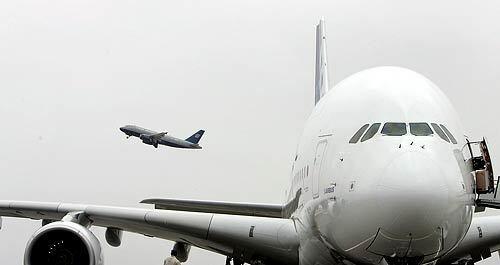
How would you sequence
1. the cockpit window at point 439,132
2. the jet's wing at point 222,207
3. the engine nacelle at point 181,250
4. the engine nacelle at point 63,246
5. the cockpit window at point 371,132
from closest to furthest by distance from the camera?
the cockpit window at point 439,132 → the cockpit window at point 371,132 → the engine nacelle at point 63,246 → the engine nacelle at point 181,250 → the jet's wing at point 222,207

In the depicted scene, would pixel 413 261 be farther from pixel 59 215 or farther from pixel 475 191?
pixel 59 215

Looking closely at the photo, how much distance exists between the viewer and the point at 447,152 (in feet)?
27.2

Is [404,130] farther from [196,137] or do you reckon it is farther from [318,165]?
[196,137]

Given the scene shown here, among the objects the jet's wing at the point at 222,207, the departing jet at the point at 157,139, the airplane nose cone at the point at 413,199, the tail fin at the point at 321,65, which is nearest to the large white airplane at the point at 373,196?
the airplane nose cone at the point at 413,199

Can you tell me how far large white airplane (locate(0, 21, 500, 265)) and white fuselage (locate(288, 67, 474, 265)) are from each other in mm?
12

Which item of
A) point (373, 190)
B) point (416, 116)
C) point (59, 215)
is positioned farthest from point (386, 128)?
point (59, 215)

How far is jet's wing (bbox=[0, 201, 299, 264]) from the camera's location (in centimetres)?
1177

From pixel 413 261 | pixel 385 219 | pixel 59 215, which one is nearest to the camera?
pixel 385 219

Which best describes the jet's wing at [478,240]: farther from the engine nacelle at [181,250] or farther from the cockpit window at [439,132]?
the engine nacelle at [181,250]

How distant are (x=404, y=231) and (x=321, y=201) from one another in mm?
1546

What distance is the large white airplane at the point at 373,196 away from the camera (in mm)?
7855

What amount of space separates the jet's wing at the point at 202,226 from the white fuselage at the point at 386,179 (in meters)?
1.57

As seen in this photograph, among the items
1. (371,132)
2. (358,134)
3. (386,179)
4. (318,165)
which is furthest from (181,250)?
(386,179)

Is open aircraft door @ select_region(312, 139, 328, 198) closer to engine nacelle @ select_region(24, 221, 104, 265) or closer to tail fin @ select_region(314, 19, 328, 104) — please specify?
engine nacelle @ select_region(24, 221, 104, 265)
